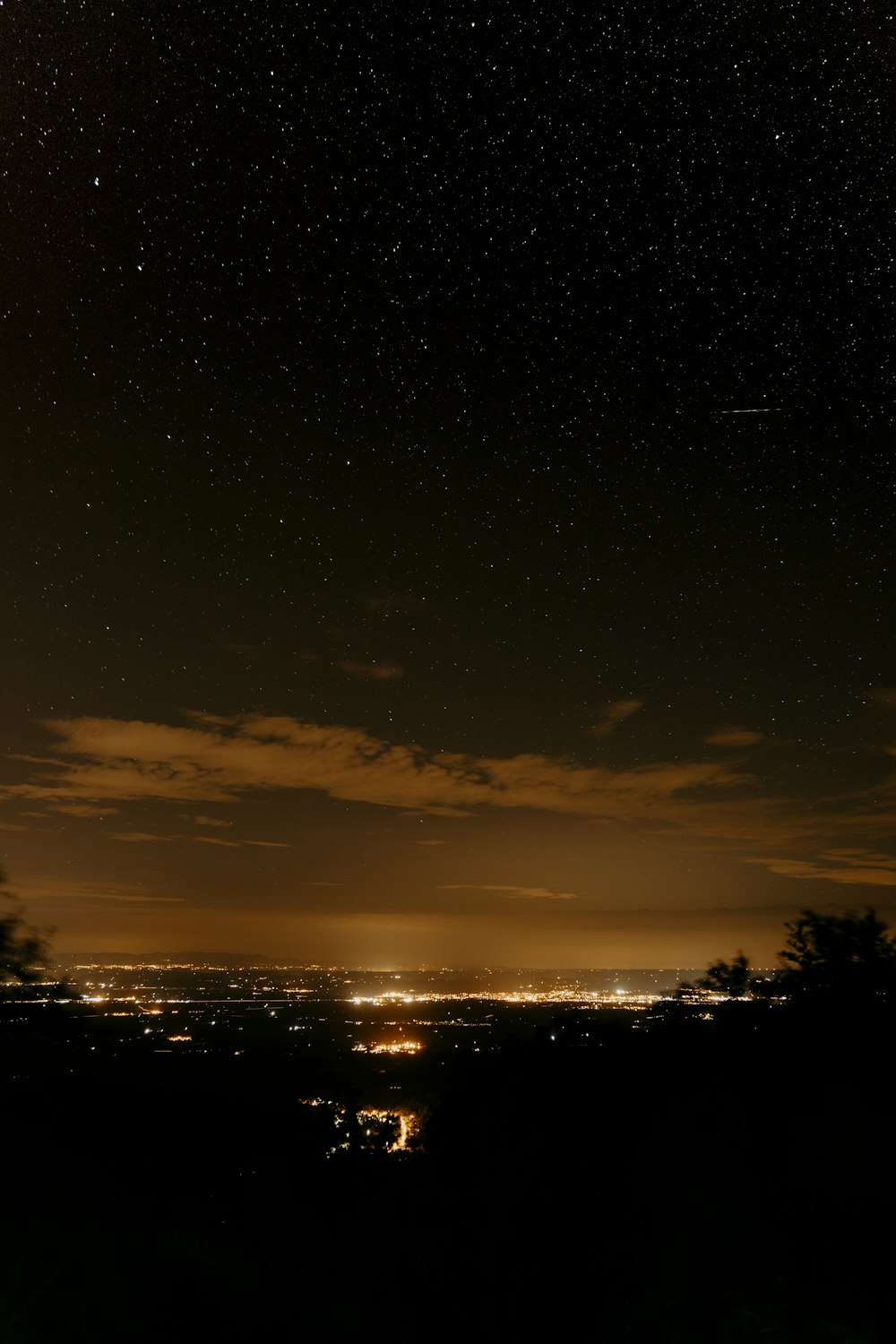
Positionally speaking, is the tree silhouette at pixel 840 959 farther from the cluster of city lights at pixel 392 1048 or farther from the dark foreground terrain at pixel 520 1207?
the cluster of city lights at pixel 392 1048

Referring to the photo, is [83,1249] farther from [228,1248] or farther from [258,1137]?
[258,1137]

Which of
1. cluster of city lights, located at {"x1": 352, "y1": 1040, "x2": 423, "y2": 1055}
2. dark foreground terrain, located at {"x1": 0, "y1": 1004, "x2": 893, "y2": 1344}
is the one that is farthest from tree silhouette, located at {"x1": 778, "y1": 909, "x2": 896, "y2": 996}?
cluster of city lights, located at {"x1": 352, "y1": 1040, "x2": 423, "y2": 1055}

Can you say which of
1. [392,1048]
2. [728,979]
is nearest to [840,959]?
[728,979]

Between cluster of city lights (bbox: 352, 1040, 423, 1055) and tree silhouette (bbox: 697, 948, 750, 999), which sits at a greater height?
tree silhouette (bbox: 697, 948, 750, 999)

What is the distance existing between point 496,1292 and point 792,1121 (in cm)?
496

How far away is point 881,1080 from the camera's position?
13.8m

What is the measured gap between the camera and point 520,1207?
1061 cm

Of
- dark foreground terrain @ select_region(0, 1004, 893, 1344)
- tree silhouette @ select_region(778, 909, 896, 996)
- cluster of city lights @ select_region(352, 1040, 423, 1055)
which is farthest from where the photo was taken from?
cluster of city lights @ select_region(352, 1040, 423, 1055)

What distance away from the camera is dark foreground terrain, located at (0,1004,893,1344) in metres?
9.25

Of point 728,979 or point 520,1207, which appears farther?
point 728,979

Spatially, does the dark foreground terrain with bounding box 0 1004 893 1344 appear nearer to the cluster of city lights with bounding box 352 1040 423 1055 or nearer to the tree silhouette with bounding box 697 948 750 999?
the tree silhouette with bounding box 697 948 750 999

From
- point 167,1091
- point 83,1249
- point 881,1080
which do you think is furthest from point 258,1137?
point 881,1080

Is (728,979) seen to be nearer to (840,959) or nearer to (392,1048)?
(840,959)

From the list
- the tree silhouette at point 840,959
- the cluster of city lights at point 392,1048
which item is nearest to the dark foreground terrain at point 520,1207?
the tree silhouette at point 840,959
